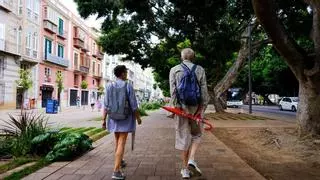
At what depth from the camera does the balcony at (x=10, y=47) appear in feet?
120

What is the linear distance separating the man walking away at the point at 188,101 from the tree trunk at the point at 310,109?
5557mm

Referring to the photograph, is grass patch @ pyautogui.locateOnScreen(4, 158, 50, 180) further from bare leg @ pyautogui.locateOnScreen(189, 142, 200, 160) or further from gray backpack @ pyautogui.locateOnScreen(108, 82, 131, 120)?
bare leg @ pyautogui.locateOnScreen(189, 142, 200, 160)

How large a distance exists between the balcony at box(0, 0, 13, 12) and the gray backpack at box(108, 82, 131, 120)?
32038 millimetres

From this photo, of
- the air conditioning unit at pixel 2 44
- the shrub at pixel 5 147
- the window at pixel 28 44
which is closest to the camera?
the shrub at pixel 5 147

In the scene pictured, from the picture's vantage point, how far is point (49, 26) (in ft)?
159

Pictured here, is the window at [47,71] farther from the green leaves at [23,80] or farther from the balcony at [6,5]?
the balcony at [6,5]

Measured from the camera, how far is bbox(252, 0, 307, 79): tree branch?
944 cm

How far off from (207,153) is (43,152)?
10.7 feet

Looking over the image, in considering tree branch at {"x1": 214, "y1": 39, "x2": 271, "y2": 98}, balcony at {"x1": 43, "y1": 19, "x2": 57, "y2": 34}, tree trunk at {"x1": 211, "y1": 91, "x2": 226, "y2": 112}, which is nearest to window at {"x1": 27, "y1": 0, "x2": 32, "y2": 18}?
balcony at {"x1": 43, "y1": 19, "x2": 57, "y2": 34}

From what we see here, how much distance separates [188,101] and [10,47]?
34405mm

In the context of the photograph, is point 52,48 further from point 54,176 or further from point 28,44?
point 54,176

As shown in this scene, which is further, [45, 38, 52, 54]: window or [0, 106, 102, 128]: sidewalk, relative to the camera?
[45, 38, 52, 54]: window

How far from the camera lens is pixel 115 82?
6.90m

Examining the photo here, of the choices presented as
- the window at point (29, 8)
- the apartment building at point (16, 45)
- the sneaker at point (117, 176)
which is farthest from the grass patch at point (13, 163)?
the window at point (29, 8)
